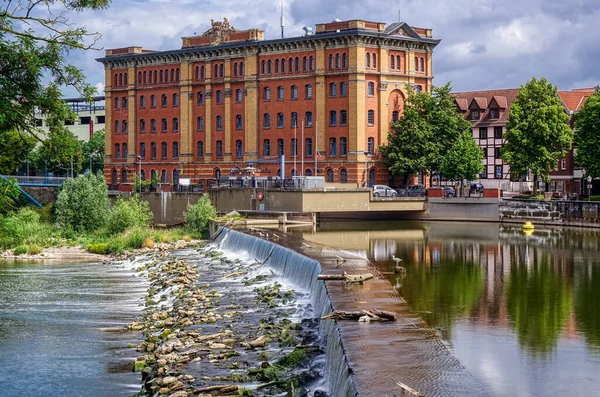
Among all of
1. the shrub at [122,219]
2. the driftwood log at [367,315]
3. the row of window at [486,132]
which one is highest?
the row of window at [486,132]

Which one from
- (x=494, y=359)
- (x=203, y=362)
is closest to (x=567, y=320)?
(x=494, y=359)

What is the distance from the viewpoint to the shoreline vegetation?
60875 mm

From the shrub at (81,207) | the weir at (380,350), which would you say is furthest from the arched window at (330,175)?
the weir at (380,350)

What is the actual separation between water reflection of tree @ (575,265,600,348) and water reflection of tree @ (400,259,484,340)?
4.06 metres

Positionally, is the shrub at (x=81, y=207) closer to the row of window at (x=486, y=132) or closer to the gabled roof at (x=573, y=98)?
the row of window at (x=486, y=132)

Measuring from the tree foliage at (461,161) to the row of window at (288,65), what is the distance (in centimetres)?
1650

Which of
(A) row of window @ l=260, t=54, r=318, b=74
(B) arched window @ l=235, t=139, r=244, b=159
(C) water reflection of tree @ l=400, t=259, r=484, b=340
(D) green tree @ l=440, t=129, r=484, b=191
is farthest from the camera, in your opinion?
(B) arched window @ l=235, t=139, r=244, b=159

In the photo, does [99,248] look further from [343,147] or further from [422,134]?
[422,134]

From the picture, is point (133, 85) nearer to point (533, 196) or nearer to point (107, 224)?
point (107, 224)

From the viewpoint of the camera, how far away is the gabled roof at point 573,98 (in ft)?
310

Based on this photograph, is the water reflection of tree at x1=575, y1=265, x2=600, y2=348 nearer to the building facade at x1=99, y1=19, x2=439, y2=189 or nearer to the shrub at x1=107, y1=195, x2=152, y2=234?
the shrub at x1=107, y1=195, x2=152, y2=234

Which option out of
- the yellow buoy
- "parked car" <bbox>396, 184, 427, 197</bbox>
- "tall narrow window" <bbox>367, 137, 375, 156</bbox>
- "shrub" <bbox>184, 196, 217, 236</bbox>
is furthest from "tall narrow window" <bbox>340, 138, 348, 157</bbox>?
the yellow buoy

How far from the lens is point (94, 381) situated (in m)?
24.9

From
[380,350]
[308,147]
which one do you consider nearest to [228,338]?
[380,350]
